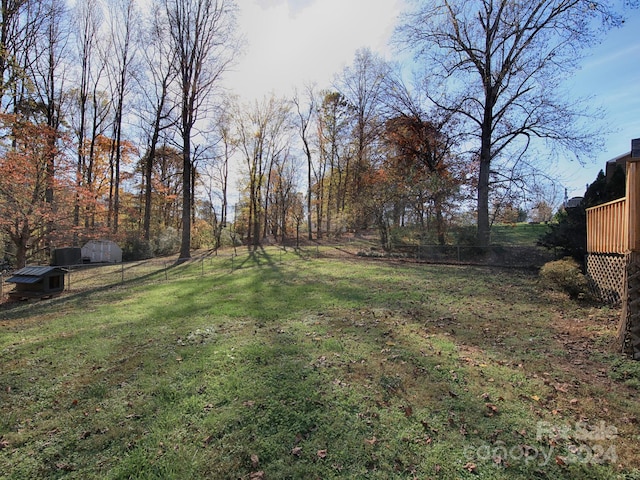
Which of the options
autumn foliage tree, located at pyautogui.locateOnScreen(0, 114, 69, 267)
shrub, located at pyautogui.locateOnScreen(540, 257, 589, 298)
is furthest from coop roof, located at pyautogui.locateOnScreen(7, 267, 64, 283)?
shrub, located at pyautogui.locateOnScreen(540, 257, 589, 298)

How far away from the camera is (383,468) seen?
2457 mm

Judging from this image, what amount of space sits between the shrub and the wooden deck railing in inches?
30.4

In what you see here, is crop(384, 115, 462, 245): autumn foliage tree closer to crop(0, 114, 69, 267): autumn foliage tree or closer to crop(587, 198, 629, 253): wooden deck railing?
crop(587, 198, 629, 253): wooden deck railing

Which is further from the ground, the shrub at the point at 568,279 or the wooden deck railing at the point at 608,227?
the wooden deck railing at the point at 608,227

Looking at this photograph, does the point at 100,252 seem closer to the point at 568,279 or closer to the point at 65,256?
the point at 65,256

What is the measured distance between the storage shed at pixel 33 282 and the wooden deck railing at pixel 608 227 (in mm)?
14245

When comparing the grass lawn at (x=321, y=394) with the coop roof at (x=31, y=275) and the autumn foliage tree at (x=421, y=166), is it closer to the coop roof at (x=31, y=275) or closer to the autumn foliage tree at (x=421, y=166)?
the coop roof at (x=31, y=275)

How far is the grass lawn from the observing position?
8.29ft

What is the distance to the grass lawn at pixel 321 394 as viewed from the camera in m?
2.53

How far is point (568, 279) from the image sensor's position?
7.28m

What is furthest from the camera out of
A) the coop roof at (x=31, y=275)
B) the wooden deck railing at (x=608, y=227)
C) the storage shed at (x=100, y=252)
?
the storage shed at (x=100, y=252)

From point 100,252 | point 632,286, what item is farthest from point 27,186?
→ point 632,286

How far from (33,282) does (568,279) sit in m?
14.2

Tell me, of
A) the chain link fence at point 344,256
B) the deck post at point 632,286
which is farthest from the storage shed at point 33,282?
the deck post at point 632,286
